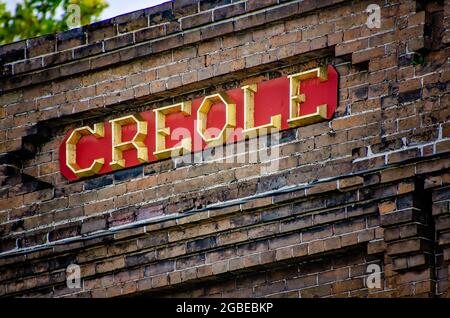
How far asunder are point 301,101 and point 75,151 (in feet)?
8.56

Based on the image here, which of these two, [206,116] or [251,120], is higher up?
[206,116]

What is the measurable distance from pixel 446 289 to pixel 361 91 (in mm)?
2144

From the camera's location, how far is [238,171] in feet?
55.0

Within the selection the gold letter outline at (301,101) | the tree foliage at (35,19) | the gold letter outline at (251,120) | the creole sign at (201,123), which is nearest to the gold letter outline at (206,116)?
the creole sign at (201,123)

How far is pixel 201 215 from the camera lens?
16641mm

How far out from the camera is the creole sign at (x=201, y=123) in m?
16.5

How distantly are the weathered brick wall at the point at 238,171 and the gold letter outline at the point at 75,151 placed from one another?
111mm

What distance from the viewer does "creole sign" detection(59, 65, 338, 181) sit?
16.5 metres

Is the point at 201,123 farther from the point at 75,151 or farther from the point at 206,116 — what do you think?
the point at 75,151

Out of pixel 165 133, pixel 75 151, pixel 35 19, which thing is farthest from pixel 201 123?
pixel 35 19

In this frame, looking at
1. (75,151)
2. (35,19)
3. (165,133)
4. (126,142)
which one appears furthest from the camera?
(35,19)

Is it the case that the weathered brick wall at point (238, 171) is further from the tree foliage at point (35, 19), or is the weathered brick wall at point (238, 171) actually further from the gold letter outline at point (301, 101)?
the tree foliage at point (35, 19)

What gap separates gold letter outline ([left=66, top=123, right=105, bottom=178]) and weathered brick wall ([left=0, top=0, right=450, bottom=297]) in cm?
11

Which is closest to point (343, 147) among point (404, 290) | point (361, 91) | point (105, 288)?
point (361, 91)
